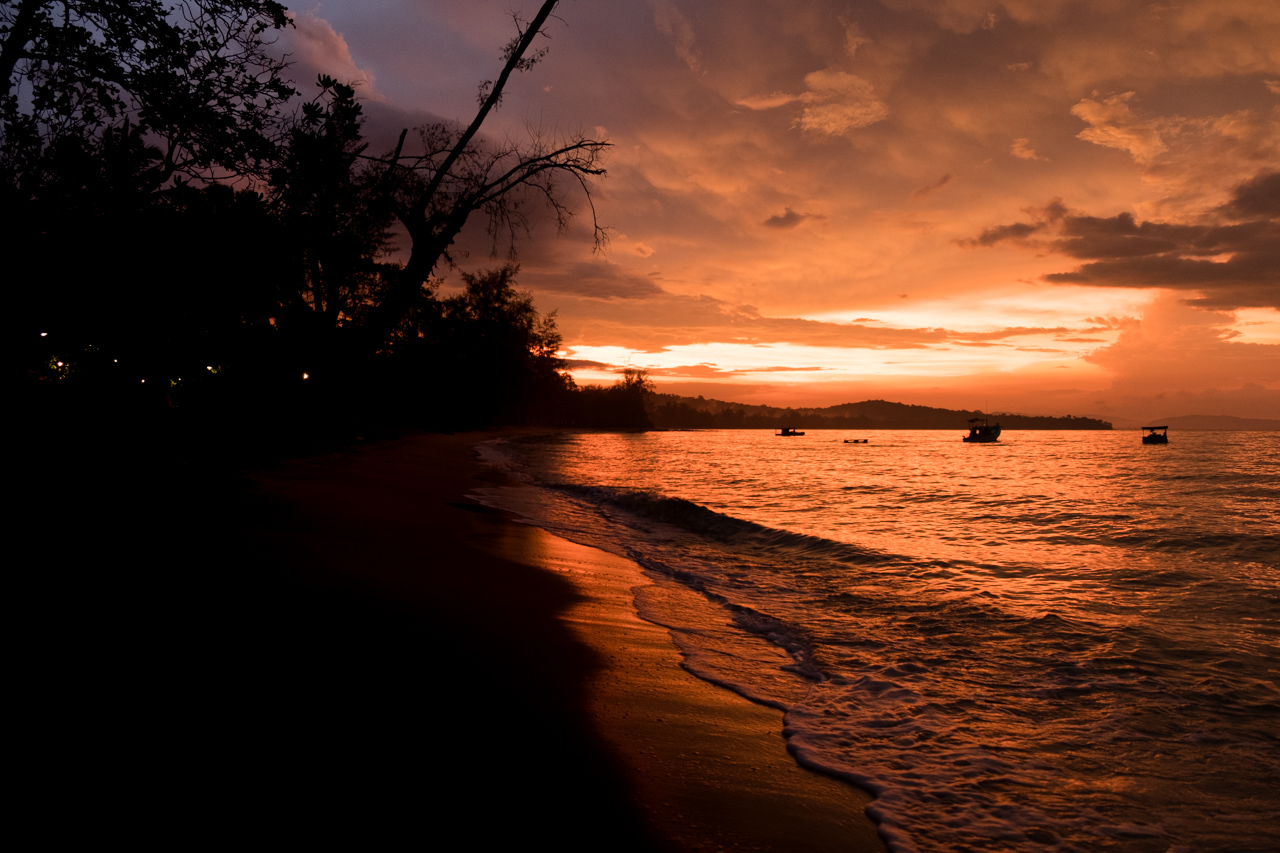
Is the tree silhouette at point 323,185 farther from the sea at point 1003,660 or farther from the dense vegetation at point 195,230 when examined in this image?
the sea at point 1003,660

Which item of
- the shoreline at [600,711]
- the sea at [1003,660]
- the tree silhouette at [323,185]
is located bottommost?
the sea at [1003,660]

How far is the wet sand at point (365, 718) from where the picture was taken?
8.25 ft

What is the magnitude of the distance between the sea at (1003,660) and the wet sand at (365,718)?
648 mm

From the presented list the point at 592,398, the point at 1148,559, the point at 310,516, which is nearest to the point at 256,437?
the point at 310,516

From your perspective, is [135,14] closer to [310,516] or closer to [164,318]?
[310,516]

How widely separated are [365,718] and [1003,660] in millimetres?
5879

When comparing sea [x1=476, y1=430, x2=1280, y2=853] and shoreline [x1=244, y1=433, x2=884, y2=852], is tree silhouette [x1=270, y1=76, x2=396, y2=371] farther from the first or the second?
sea [x1=476, y1=430, x2=1280, y2=853]

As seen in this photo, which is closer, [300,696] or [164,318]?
[300,696]

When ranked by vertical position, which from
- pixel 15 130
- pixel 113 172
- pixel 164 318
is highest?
pixel 113 172

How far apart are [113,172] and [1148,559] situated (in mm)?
20907

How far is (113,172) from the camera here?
429 inches

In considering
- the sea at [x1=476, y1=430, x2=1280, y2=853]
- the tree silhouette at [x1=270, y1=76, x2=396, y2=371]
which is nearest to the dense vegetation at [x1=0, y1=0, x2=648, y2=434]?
the tree silhouette at [x1=270, y1=76, x2=396, y2=371]

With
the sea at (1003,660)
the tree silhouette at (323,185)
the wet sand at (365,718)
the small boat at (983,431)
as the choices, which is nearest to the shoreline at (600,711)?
the wet sand at (365,718)

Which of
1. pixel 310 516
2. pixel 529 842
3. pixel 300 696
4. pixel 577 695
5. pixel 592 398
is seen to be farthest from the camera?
pixel 592 398
